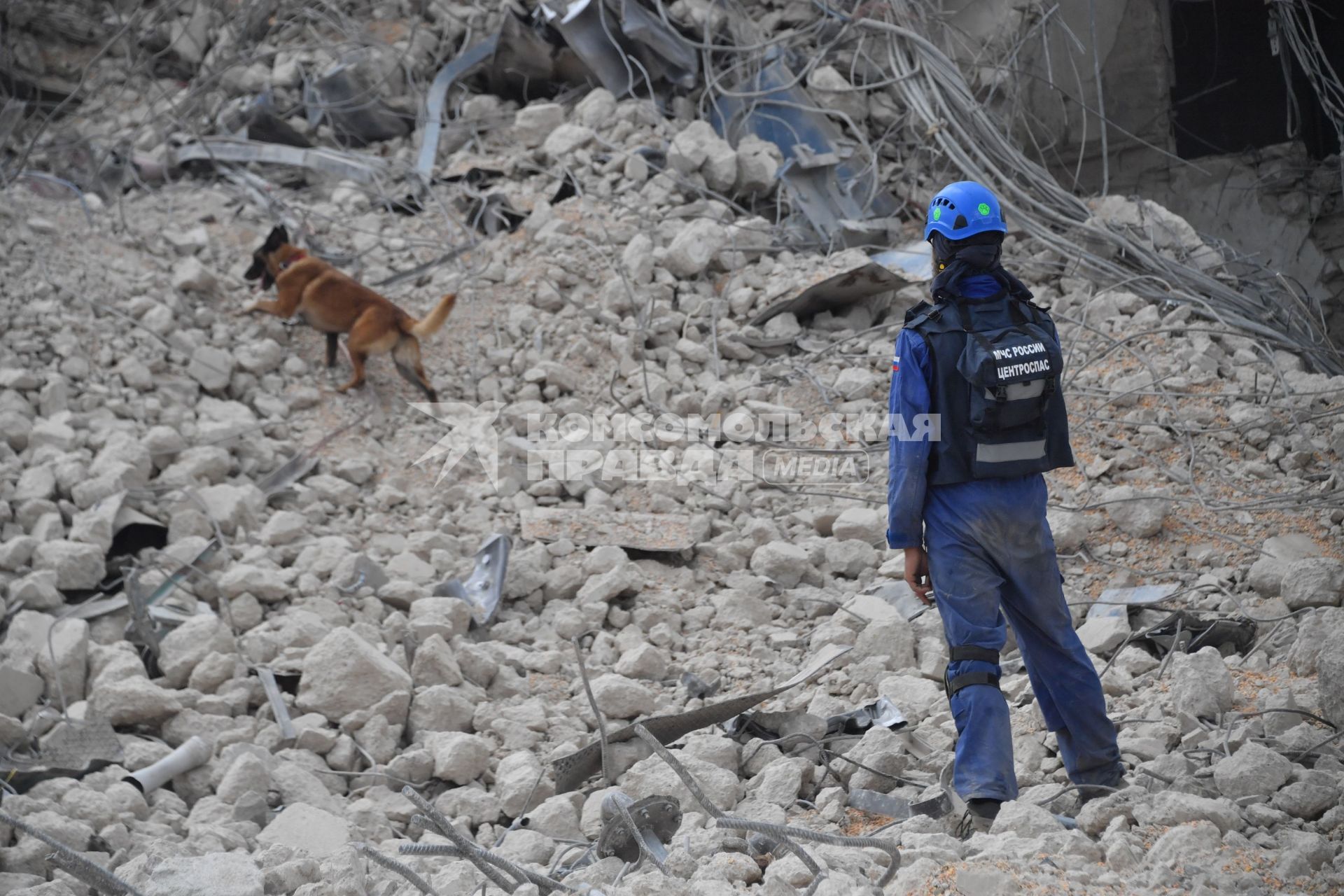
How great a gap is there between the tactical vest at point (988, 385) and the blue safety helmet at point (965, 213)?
168mm

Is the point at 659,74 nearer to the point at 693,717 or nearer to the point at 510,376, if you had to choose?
the point at 510,376

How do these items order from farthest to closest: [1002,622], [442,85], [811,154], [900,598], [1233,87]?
[442,85] → [811,154] → [1233,87] → [900,598] → [1002,622]

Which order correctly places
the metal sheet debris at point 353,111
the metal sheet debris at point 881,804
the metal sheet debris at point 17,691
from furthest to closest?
the metal sheet debris at point 353,111 → the metal sheet debris at point 17,691 → the metal sheet debris at point 881,804

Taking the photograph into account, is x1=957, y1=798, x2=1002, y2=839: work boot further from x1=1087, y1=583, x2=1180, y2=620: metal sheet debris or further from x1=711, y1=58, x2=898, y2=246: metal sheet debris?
x1=711, y1=58, x2=898, y2=246: metal sheet debris

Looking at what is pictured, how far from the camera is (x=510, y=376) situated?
257 inches

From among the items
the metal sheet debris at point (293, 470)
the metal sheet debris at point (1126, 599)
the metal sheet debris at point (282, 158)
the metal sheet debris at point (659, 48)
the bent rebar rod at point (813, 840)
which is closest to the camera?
the bent rebar rod at point (813, 840)

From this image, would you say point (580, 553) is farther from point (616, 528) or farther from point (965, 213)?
point (965, 213)

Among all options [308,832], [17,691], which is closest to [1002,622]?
[308,832]

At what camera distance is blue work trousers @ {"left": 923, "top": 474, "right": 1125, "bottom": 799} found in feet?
9.75

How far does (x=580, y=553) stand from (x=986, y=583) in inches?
96.4

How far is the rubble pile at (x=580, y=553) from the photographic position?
305 cm

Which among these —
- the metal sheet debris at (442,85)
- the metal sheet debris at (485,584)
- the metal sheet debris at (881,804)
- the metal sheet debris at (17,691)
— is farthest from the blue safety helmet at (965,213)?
the metal sheet debris at (442,85)

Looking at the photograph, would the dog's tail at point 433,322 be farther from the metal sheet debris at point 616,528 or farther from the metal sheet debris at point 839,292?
the metal sheet debris at point 839,292

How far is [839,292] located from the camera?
6.59 m
